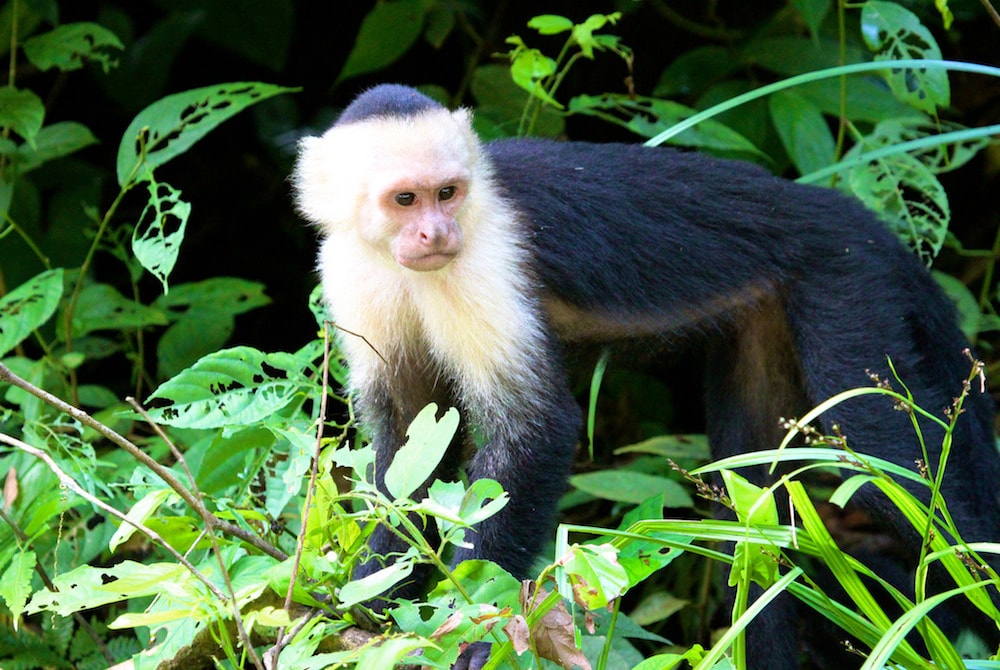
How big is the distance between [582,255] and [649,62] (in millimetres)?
2401

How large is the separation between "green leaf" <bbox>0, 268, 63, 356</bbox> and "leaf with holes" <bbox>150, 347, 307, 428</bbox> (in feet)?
2.87

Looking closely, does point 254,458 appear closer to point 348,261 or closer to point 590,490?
point 348,261

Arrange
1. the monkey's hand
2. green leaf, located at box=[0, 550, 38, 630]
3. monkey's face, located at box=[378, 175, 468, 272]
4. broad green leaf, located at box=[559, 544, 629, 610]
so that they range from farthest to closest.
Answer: monkey's face, located at box=[378, 175, 468, 272]
green leaf, located at box=[0, 550, 38, 630]
the monkey's hand
broad green leaf, located at box=[559, 544, 629, 610]

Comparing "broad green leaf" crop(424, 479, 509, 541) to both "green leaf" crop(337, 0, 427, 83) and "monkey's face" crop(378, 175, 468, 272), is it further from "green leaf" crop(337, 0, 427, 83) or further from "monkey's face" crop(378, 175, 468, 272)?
"green leaf" crop(337, 0, 427, 83)

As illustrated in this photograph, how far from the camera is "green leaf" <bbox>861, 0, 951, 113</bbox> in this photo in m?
3.64

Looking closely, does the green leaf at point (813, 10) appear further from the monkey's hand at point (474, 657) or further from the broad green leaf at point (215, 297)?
the monkey's hand at point (474, 657)

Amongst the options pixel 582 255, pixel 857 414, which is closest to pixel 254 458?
pixel 582 255

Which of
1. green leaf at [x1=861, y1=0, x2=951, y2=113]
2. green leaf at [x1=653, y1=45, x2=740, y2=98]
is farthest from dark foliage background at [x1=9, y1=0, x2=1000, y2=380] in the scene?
green leaf at [x1=861, y1=0, x2=951, y2=113]

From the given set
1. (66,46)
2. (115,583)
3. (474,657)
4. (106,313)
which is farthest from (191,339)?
(115,583)

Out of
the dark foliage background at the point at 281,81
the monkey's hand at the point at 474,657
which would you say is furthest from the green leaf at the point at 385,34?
the monkey's hand at the point at 474,657

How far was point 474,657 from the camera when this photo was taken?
2480 mm

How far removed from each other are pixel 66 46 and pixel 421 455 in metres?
2.79

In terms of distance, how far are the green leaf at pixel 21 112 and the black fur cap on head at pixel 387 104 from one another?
56.9 inches

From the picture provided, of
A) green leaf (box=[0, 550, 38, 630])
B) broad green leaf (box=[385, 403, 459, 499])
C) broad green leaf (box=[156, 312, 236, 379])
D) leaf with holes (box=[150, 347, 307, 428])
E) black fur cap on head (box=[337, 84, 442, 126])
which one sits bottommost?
broad green leaf (box=[156, 312, 236, 379])
